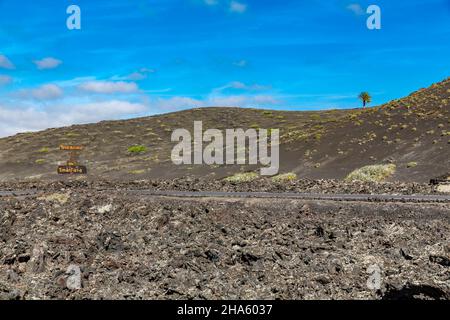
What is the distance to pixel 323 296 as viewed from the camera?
60.3 feet

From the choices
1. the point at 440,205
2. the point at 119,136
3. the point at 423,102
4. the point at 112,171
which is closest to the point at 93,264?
the point at 440,205

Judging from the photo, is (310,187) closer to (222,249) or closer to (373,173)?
(373,173)

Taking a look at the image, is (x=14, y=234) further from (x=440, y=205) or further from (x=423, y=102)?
(x=423, y=102)

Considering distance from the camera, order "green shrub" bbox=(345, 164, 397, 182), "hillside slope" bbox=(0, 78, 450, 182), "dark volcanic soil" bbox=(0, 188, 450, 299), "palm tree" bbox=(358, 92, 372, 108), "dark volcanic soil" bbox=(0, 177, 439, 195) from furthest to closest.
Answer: "palm tree" bbox=(358, 92, 372, 108) < "hillside slope" bbox=(0, 78, 450, 182) < "green shrub" bbox=(345, 164, 397, 182) < "dark volcanic soil" bbox=(0, 177, 439, 195) < "dark volcanic soil" bbox=(0, 188, 450, 299)

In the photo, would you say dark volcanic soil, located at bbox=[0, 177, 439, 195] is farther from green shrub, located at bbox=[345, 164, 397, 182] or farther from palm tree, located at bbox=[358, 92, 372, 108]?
palm tree, located at bbox=[358, 92, 372, 108]

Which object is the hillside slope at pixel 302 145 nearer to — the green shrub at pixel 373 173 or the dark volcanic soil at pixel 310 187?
the green shrub at pixel 373 173

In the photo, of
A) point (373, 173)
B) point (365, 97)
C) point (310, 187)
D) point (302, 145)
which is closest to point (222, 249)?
point (310, 187)

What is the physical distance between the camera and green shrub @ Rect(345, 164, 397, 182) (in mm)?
50031

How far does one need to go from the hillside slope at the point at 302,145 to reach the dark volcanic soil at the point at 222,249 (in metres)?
22.9

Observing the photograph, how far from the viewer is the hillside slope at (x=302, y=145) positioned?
190 feet

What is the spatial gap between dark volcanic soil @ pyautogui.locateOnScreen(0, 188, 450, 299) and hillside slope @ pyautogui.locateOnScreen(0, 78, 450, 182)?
22.9m

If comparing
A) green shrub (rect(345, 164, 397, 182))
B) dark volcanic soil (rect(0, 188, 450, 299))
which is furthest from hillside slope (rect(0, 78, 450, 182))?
dark volcanic soil (rect(0, 188, 450, 299))

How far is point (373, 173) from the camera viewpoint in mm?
51688
